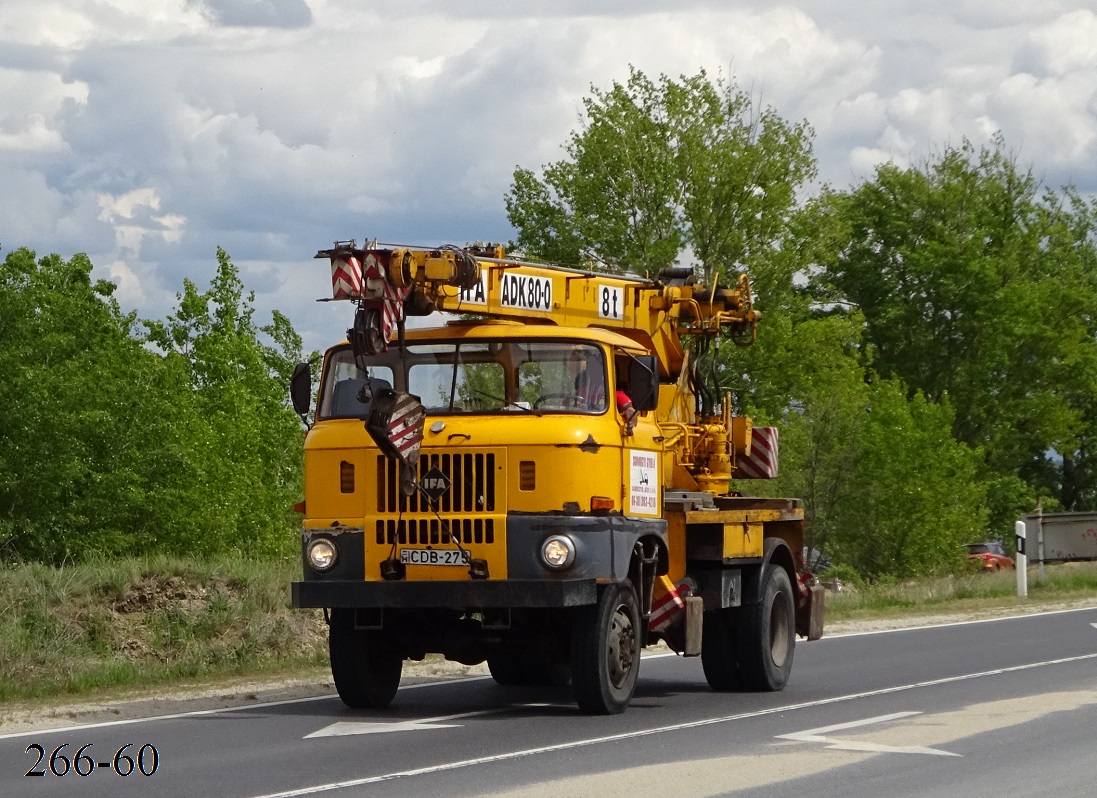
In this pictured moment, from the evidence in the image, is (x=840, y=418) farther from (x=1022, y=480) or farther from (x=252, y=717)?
(x=252, y=717)

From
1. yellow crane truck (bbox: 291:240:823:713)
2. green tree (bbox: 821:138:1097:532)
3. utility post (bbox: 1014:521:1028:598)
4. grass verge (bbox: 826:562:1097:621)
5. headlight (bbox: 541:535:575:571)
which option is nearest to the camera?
headlight (bbox: 541:535:575:571)

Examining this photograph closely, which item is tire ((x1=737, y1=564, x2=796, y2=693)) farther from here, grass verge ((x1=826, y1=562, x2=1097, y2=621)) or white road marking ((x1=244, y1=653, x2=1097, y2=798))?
grass verge ((x1=826, y1=562, x2=1097, y2=621))

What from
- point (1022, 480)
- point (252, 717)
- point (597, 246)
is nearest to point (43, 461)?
point (597, 246)

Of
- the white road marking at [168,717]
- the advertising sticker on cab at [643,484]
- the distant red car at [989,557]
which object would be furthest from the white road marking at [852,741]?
the distant red car at [989,557]

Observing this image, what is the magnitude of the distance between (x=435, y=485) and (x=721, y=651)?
3904 millimetres

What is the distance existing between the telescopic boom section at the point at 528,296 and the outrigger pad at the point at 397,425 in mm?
488

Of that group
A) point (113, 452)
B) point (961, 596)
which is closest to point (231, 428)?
point (113, 452)

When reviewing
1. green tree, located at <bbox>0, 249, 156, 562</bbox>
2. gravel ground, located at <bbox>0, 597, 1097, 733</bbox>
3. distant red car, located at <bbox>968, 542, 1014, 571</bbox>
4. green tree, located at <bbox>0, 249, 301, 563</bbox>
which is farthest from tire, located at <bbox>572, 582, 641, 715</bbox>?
distant red car, located at <bbox>968, 542, 1014, 571</bbox>

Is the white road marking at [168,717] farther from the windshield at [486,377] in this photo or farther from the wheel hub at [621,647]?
the wheel hub at [621,647]

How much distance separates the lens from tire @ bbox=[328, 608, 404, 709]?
13.1m

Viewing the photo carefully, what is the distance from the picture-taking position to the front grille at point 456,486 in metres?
12.5

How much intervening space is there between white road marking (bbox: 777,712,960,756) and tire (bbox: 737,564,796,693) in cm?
259

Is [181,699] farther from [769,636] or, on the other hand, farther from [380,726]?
[769,636]

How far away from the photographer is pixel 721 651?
50.2 ft
